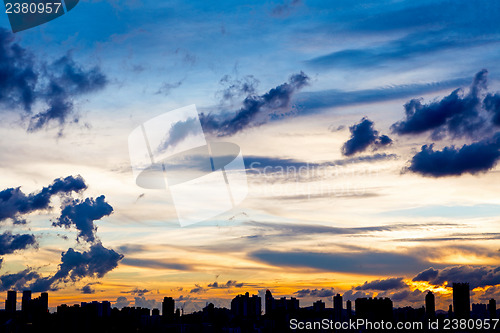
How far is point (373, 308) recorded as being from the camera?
597 feet

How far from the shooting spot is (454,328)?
16738 centimetres

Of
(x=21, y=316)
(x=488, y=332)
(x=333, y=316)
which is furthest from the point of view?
(x=333, y=316)

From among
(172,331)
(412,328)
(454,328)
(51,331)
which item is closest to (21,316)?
(51,331)

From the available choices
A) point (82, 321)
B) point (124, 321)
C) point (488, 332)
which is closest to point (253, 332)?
point (124, 321)

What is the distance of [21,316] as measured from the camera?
174 meters

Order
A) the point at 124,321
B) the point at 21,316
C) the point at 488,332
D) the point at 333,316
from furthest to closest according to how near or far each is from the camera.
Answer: the point at 333,316 → the point at 124,321 → the point at 21,316 → the point at 488,332

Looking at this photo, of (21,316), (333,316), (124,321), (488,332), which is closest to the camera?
(488,332)

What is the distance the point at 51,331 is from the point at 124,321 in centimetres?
2780

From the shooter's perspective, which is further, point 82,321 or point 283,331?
point 283,331

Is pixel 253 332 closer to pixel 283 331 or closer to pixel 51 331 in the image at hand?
pixel 283 331

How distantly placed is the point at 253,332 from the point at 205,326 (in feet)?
57.1

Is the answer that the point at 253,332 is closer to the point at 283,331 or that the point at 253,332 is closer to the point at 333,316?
the point at 283,331

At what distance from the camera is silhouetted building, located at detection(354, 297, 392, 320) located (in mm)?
176250

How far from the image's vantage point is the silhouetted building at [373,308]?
176250 mm
